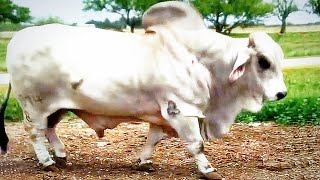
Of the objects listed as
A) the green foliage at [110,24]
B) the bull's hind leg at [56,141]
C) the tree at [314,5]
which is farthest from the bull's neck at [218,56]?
the bull's hind leg at [56,141]

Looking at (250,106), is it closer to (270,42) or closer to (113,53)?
(270,42)

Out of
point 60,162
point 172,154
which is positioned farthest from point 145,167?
point 60,162

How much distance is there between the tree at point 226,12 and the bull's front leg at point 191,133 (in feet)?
1.19

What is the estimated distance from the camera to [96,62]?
6.90 feet

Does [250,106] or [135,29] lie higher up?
[135,29]

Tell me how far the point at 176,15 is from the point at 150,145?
0.42 m

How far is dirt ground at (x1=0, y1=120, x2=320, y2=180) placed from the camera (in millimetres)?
2188

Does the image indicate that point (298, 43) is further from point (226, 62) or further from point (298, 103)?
point (226, 62)

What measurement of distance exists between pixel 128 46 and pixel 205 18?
0.31m

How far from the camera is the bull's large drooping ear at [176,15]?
7.15ft

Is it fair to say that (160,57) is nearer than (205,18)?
Yes

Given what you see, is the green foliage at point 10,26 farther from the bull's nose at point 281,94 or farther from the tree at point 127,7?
the bull's nose at point 281,94

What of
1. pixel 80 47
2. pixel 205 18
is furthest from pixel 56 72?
pixel 205 18

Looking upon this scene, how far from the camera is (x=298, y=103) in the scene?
2.37m
